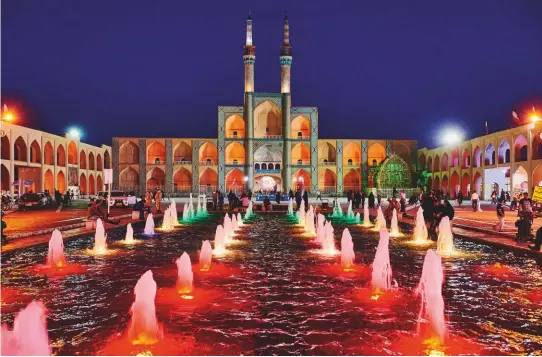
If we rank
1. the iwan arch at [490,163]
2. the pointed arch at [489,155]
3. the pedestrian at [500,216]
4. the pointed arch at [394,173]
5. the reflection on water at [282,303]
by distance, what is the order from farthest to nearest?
1. the pointed arch at [394,173]
2. the pointed arch at [489,155]
3. the iwan arch at [490,163]
4. the pedestrian at [500,216]
5. the reflection on water at [282,303]

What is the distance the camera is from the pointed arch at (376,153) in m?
54.1

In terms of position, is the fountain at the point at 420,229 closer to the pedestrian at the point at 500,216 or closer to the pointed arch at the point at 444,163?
the pedestrian at the point at 500,216

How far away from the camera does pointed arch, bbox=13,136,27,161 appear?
3609 cm

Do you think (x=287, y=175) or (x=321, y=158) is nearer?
(x=287, y=175)

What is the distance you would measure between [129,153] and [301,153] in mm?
17588

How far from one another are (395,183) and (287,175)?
10.7m

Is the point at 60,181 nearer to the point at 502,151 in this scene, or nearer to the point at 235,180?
the point at 235,180

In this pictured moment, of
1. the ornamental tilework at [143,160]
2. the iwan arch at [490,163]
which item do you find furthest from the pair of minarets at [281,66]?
the iwan arch at [490,163]

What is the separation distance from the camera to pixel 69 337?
4.84 metres

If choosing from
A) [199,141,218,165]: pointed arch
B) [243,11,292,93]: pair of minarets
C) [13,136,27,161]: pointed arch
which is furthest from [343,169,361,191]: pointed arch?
[13,136,27,161]: pointed arch

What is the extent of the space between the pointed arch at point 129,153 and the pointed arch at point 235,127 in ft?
31.0

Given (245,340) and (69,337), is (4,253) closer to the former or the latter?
(69,337)

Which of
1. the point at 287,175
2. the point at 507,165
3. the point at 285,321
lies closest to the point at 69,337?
the point at 285,321

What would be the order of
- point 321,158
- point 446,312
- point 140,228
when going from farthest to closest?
point 321,158
point 140,228
point 446,312
